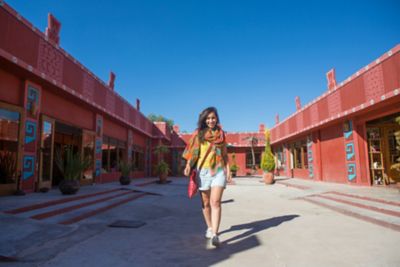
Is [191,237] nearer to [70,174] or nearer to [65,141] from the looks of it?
[70,174]

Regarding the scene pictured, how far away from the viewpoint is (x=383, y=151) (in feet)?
33.0

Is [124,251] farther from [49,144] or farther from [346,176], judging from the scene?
[346,176]

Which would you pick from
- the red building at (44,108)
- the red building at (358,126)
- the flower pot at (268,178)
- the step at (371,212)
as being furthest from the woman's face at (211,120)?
the flower pot at (268,178)

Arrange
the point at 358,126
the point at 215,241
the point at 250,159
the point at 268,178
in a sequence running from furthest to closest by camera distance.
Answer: the point at 250,159, the point at 268,178, the point at 358,126, the point at 215,241

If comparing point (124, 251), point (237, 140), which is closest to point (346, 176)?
point (124, 251)

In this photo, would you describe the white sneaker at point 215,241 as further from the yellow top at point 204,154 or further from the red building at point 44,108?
the red building at point 44,108

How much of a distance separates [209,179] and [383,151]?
958cm

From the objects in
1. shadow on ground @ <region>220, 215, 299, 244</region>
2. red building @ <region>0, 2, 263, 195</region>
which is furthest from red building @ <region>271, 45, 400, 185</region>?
red building @ <region>0, 2, 263, 195</region>

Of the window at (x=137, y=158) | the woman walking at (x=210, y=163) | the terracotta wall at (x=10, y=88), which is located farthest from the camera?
the window at (x=137, y=158)

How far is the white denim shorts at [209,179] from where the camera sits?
315cm

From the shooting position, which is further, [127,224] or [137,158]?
[137,158]

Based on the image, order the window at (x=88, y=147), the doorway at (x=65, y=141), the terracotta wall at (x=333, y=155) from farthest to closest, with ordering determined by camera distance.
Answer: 1. the terracotta wall at (x=333, y=155)
2. the window at (x=88, y=147)
3. the doorway at (x=65, y=141)

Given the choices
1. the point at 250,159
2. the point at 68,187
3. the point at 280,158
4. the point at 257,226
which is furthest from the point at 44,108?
the point at 250,159

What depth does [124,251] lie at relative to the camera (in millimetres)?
2848
